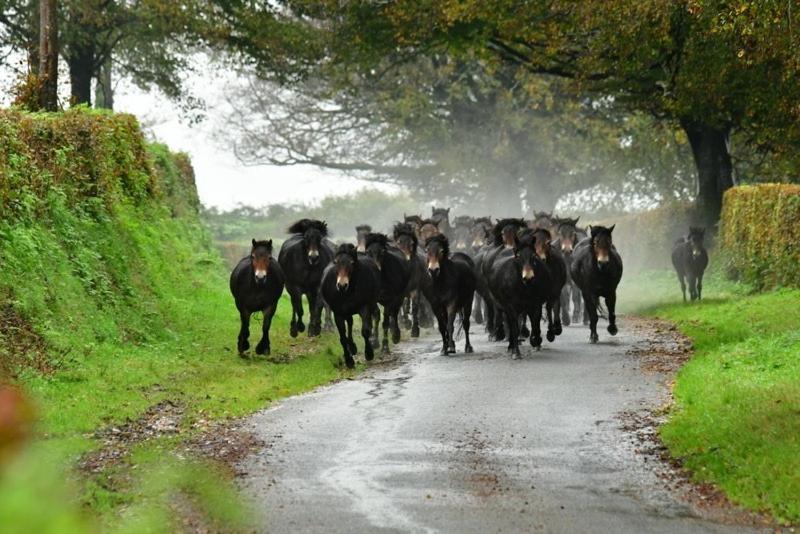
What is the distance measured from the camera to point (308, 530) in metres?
7.83

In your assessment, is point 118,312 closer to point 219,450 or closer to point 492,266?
point 492,266

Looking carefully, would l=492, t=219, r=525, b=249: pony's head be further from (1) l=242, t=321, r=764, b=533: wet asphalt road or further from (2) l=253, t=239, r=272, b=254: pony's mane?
(1) l=242, t=321, r=764, b=533: wet asphalt road

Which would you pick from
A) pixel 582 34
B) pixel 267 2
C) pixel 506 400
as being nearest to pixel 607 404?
pixel 506 400

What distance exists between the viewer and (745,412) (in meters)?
11.9

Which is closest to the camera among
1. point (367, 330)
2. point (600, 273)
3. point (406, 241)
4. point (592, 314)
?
point (367, 330)

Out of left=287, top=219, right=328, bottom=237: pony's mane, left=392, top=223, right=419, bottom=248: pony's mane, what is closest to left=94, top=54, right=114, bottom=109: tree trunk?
left=392, top=223, right=419, bottom=248: pony's mane

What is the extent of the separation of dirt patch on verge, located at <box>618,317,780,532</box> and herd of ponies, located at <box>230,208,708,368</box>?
1.90m

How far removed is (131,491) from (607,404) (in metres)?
6.97

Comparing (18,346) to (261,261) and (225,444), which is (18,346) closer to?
(225,444)

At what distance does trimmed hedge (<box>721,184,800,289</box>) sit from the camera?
28250 millimetres

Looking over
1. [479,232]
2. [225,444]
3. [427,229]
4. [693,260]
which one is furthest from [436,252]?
[693,260]

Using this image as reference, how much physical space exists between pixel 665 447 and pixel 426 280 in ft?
39.4

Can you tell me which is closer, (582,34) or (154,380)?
(154,380)

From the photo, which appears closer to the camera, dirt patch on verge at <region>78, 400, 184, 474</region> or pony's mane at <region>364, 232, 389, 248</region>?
dirt patch on verge at <region>78, 400, 184, 474</region>
